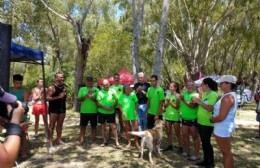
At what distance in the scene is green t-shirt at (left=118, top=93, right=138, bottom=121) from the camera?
28.5 ft

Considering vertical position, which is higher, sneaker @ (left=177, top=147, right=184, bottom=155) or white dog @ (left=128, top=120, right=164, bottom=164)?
white dog @ (left=128, top=120, right=164, bottom=164)

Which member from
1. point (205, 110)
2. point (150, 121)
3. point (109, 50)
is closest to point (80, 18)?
point (109, 50)

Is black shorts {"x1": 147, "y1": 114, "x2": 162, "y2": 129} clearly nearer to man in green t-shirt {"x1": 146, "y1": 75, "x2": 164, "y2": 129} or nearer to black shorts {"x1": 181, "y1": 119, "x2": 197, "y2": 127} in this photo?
man in green t-shirt {"x1": 146, "y1": 75, "x2": 164, "y2": 129}

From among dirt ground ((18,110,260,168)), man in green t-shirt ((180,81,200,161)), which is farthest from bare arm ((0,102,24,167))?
man in green t-shirt ((180,81,200,161))

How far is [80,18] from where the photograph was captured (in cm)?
2038

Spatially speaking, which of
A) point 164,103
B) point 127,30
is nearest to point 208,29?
point 127,30

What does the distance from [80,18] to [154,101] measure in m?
12.7

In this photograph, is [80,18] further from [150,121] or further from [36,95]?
[150,121]

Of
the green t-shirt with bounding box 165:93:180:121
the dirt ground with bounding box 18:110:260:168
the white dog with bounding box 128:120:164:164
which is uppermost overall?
the green t-shirt with bounding box 165:93:180:121

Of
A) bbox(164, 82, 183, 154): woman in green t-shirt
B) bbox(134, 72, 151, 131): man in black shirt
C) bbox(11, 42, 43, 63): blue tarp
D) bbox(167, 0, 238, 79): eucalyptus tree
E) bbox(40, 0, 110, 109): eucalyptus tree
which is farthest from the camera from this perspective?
bbox(167, 0, 238, 79): eucalyptus tree

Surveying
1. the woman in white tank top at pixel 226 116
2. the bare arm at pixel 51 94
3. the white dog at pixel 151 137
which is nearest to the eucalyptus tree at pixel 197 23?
the white dog at pixel 151 137

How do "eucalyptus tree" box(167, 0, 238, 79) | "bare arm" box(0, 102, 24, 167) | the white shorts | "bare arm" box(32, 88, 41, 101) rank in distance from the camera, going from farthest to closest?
"eucalyptus tree" box(167, 0, 238, 79), "bare arm" box(32, 88, 41, 101), the white shorts, "bare arm" box(0, 102, 24, 167)

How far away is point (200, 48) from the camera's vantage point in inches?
912

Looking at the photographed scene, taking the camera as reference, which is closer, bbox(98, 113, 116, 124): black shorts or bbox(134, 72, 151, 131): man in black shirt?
bbox(98, 113, 116, 124): black shorts
